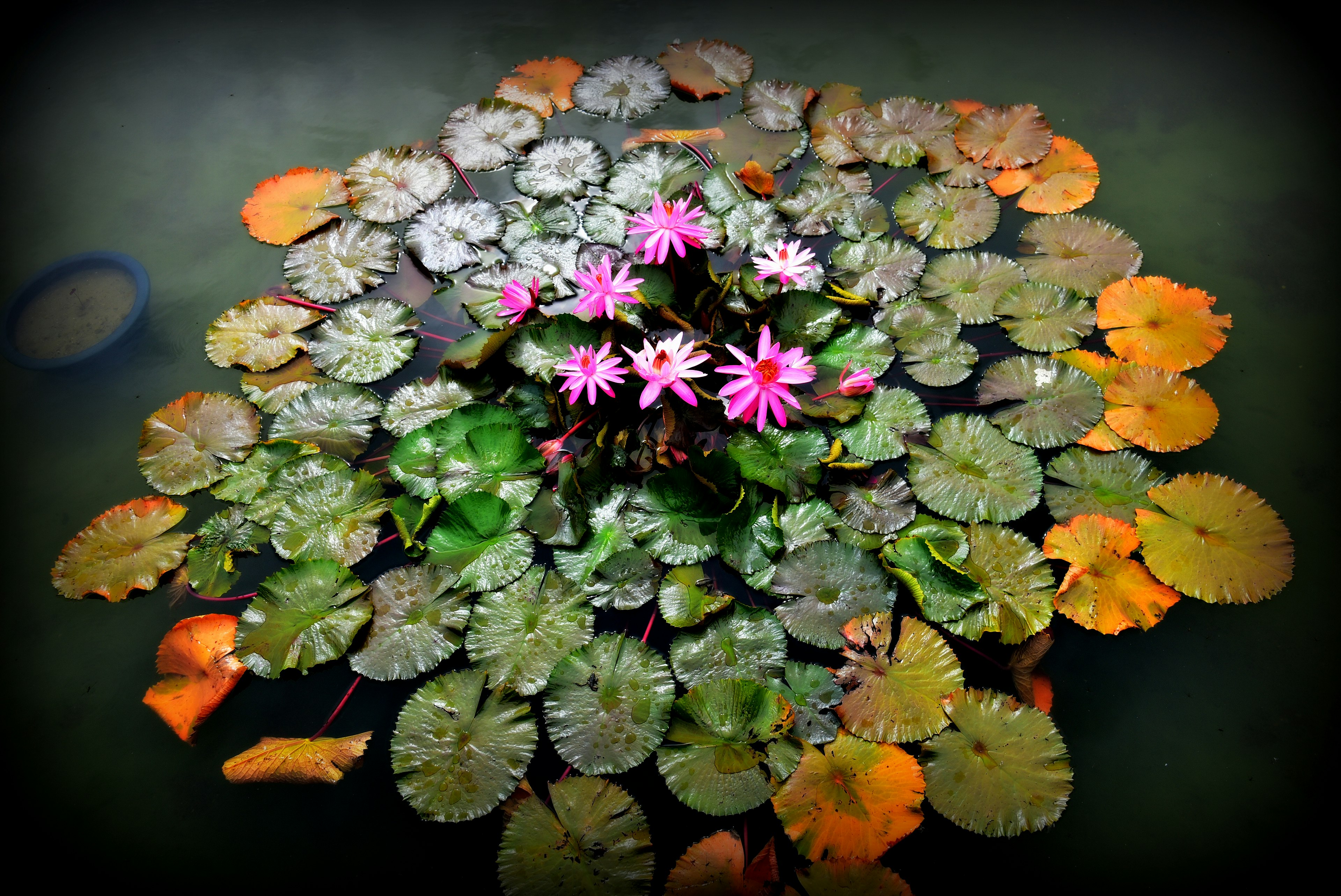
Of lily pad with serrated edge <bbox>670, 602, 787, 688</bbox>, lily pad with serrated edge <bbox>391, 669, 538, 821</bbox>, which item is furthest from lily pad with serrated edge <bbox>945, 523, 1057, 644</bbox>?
lily pad with serrated edge <bbox>391, 669, 538, 821</bbox>

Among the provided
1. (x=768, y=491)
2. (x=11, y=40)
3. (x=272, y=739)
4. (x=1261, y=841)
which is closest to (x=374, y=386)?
(x=272, y=739)

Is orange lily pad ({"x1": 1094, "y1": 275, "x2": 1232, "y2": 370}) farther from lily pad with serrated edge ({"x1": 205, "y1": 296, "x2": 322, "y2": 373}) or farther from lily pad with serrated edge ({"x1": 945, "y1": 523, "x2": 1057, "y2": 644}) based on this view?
lily pad with serrated edge ({"x1": 205, "y1": 296, "x2": 322, "y2": 373})

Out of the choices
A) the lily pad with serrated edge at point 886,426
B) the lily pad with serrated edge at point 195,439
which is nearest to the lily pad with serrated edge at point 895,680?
the lily pad with serrated edge at point 886,426

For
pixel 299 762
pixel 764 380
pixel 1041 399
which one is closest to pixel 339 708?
pixel 299 762

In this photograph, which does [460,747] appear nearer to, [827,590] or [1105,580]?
Result: [827,590]

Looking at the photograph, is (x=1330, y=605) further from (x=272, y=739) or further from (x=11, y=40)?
(x=11, y=40)

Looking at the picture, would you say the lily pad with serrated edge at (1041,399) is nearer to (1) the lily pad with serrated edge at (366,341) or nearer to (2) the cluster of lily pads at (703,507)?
(2) the cluster of lily pads at (703,507)
